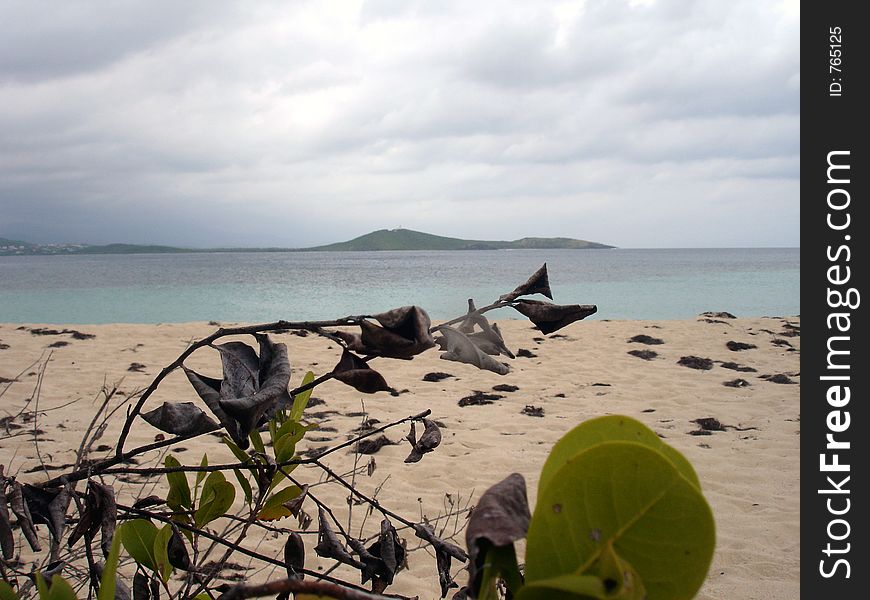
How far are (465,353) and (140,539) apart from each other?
1.71 ft

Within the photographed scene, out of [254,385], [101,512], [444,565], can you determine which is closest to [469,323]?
[254,385]

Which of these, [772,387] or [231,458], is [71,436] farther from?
[772,387]

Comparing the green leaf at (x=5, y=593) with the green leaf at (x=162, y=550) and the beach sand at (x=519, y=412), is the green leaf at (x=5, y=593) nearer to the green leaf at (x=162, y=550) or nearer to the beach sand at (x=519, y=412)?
the green leaf at (x=162, y=550)

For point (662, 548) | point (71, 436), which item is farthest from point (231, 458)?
point (662, 548)

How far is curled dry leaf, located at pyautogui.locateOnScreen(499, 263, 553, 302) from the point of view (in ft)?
2.24

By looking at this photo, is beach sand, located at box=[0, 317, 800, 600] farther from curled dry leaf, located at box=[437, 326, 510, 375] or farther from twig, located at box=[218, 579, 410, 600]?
twig, located at box=[218, 579, 410, 600]

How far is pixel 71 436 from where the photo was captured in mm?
5480

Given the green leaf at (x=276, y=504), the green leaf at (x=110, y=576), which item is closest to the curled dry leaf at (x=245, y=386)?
the green leaf at (x=110, y=576)

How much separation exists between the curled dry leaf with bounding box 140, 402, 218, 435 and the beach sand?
1.11m

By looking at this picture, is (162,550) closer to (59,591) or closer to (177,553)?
(177,553)

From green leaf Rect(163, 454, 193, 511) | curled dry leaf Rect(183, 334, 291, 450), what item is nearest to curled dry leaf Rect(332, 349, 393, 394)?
curled dry leaf Rect(183, 334, 291, 450)

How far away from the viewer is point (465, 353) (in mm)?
645

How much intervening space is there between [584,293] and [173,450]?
28886mm
